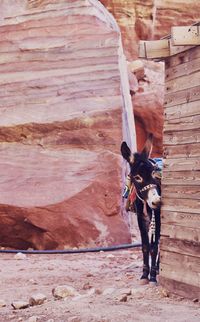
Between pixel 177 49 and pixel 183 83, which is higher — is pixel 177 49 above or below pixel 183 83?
above

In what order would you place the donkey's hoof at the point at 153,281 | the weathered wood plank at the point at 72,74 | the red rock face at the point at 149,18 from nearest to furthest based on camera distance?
the donkey's hoof at the point at 153,281
the weathered wood plank at the point at 72,74
the red rock face at the point at 149,18

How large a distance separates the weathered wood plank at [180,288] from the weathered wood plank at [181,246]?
309mm

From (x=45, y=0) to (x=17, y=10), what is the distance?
67 cm

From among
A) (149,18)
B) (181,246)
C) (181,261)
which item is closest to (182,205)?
(181,246)

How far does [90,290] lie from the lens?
7766 millimetres

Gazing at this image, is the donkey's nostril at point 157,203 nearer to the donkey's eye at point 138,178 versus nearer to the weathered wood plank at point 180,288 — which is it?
the donkey's eye at point 138,178

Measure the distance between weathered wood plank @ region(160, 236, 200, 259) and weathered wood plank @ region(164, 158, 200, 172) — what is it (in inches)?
28.8

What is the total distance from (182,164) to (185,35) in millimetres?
1319

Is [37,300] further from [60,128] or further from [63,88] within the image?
[63,88]

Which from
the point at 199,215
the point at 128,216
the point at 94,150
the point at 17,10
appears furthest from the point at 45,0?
the point at 199,215

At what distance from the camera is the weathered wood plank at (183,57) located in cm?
685

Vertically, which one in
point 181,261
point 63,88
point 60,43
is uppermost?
point 60,43

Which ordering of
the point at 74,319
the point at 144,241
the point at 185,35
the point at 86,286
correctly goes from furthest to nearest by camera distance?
the point at 86,286 < the point at 144,241 < the point at 185,35 < the point at 74,319

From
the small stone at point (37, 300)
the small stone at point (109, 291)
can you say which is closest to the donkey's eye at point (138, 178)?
the small stone at point (109, 291)
